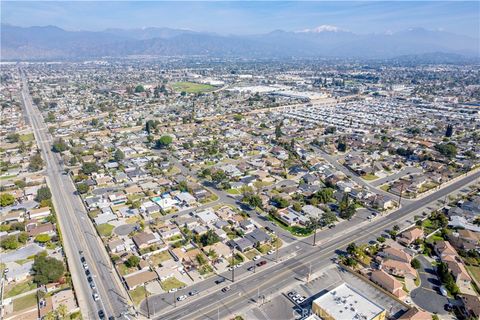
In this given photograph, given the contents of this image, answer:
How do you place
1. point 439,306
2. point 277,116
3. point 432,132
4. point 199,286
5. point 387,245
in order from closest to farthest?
point 439,306
point 199,286
point 387,245
point 432,132
point 277,116

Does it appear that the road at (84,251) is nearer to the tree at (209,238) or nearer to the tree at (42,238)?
the tree at (42,238)

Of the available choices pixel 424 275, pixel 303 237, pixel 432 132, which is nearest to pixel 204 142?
pixel 303 237

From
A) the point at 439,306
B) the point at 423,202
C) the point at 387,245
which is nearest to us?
the point at 439,306

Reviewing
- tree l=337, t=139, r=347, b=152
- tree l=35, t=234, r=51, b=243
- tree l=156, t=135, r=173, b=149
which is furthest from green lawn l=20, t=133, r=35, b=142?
tree l=337, t=139, r=347, b=152

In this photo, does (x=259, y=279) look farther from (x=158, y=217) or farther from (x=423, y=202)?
(x=423, y=202)

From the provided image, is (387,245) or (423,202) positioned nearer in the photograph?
(387,245)

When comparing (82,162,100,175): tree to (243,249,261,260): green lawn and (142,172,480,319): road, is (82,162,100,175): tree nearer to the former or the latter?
(142,172,480,319): road

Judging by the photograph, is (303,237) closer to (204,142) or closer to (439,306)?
(439,306)
